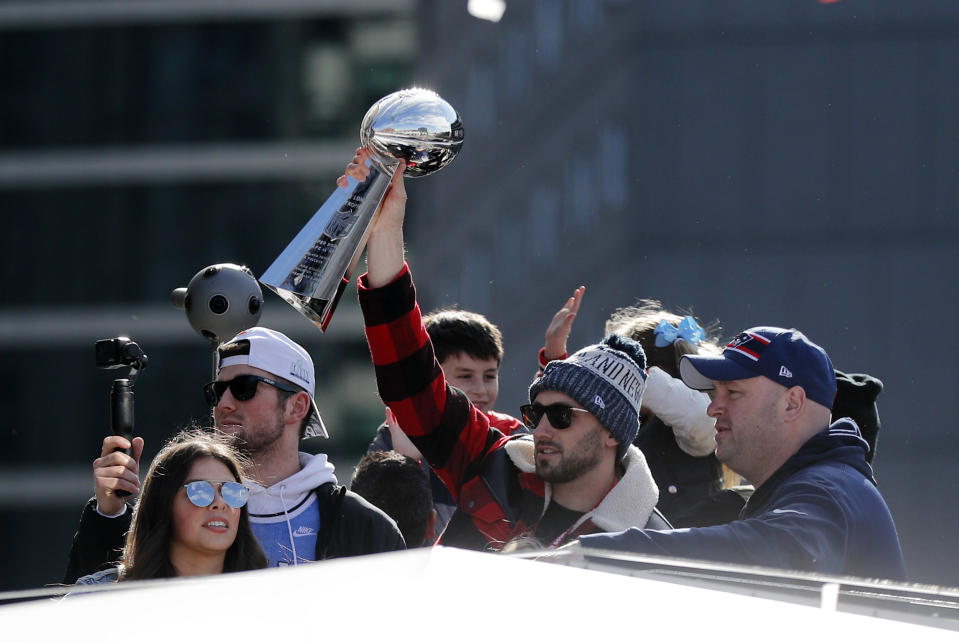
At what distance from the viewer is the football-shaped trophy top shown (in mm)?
3564

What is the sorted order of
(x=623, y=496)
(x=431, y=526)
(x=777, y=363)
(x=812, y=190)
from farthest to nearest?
1. (x=812, y=190)
2. (x=431, y=526)
3. (x=623, y=496)
4. (x=777, y=363)

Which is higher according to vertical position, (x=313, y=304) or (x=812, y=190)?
(x=313, y=304)

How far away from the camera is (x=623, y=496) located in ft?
12.7

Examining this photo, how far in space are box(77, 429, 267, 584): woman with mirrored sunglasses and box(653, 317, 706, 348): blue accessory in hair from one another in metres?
1.37

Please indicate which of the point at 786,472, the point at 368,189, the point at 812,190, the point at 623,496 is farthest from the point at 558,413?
the point at 812,190

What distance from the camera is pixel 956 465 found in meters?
23.1

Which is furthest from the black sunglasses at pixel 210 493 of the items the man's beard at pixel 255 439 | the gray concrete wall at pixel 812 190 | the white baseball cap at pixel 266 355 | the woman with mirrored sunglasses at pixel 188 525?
the gray concrete wall at pixel 812 190

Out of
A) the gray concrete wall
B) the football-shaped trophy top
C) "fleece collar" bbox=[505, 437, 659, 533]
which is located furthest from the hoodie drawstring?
the gray concrete wall

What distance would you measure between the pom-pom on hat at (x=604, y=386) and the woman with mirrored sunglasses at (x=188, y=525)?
77 cm

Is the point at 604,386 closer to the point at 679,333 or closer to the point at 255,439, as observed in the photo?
the point at 679,333

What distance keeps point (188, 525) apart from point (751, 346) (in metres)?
1.28

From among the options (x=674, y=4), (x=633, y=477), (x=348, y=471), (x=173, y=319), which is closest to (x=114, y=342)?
(x=633, y=477)

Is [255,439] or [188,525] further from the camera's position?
[255,439]

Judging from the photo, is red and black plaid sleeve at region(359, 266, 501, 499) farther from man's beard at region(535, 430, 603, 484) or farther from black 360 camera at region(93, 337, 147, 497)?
black 360 camera at region(93, 337, 147, 497)
